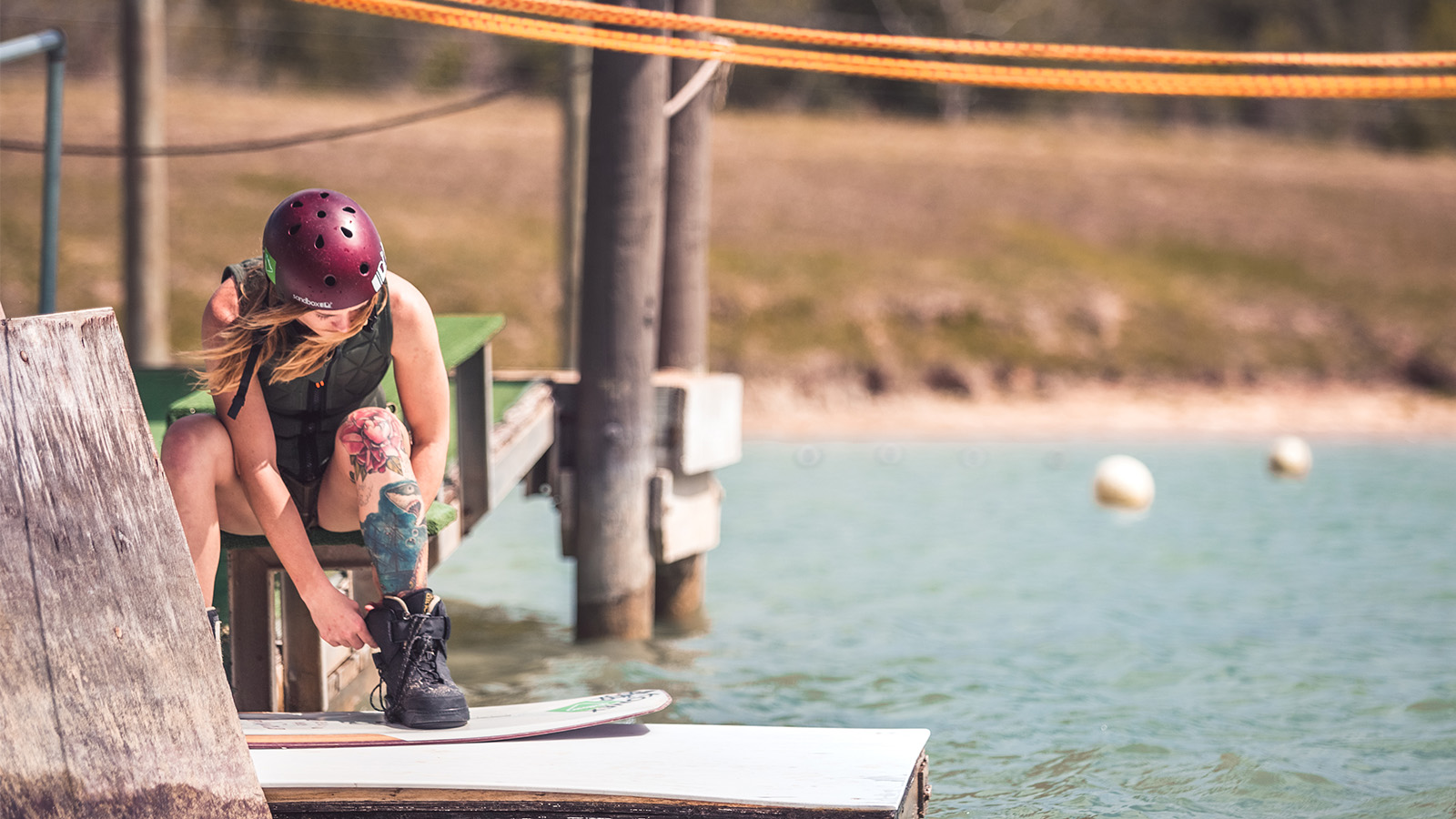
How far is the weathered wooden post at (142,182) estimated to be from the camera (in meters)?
9.70

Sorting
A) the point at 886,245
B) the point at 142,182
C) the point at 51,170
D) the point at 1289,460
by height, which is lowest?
the point at 1289,460

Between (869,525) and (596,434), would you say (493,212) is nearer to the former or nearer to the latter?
(869,525)

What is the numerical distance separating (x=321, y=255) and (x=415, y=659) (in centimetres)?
96

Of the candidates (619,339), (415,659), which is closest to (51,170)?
(619,339)

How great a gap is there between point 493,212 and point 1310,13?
4057 cm

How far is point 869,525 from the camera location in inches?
416

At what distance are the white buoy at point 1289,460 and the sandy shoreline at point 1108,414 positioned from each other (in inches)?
139

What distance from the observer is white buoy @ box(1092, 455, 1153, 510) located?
11562 mm

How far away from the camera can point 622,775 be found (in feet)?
10.2

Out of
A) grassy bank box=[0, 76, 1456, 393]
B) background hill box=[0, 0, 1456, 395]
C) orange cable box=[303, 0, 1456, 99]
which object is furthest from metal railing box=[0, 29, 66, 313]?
background hill box=[0, 0, 1456, 395]

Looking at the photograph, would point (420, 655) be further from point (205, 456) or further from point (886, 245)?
point (886, 245)

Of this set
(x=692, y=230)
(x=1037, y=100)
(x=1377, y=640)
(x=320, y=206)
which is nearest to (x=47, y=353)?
(x=320, y=206)

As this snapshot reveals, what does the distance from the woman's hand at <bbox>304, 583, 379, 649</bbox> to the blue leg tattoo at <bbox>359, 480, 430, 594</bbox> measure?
0.12m

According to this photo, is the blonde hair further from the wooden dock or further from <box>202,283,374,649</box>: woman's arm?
the wooden dock
